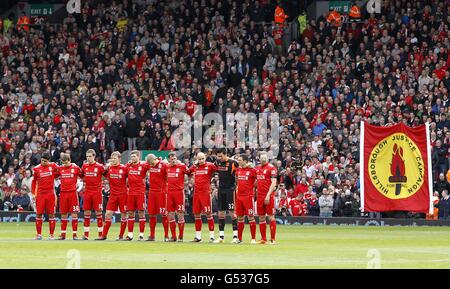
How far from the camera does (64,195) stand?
1282 inches

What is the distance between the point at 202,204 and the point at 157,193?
4.62 ft

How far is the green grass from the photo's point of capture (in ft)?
77.6

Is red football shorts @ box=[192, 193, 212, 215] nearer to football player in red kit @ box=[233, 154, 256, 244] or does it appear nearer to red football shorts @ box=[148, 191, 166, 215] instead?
football player in red kit @ box=[233, 154, 256, 244]

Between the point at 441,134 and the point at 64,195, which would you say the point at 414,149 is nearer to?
the point at 441,134

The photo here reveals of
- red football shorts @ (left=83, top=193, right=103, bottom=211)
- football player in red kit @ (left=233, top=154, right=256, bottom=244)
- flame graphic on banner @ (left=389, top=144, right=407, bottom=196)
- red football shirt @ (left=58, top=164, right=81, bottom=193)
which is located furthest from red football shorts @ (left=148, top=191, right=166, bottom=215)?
flame graphic on banner @ (left=389, top=144, right=407, bottom=196)

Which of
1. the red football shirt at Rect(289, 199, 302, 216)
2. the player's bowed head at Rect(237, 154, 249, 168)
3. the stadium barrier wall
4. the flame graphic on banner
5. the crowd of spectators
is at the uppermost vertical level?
the crowd of spectators

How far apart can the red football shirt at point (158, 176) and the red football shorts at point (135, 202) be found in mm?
376

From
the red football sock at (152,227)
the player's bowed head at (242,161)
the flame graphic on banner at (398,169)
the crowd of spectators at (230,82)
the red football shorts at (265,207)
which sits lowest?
the red football sock at (152,227)

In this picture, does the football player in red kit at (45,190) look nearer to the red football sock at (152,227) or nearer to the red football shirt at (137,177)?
the red football shirt at (137,177)

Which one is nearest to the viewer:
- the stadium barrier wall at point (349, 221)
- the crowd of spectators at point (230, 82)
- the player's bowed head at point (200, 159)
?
the player's bowed head at point (200, 159)

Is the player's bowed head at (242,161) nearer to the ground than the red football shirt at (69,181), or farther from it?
farther from it

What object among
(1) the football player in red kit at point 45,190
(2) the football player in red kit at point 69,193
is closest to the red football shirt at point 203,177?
(2) the football player in red kit at point 69,193

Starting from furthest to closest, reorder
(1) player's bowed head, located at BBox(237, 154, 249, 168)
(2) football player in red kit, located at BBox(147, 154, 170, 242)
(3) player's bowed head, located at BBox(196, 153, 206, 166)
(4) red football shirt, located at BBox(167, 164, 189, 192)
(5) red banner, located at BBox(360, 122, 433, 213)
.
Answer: (5) red banner, located at BBox(360, 122, 433, 213), (2) football player in red kit, located at BBox(147, 154, 170, 242), (4) red football shirt, located at BBox(167, 164, 189, 192), (3) player's bowed head, located at BBox(196, 153, 206, 166), (1) player's bowed head, located at BBox(237, 154, 249, 168)

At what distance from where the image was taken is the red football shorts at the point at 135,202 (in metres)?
32.2
